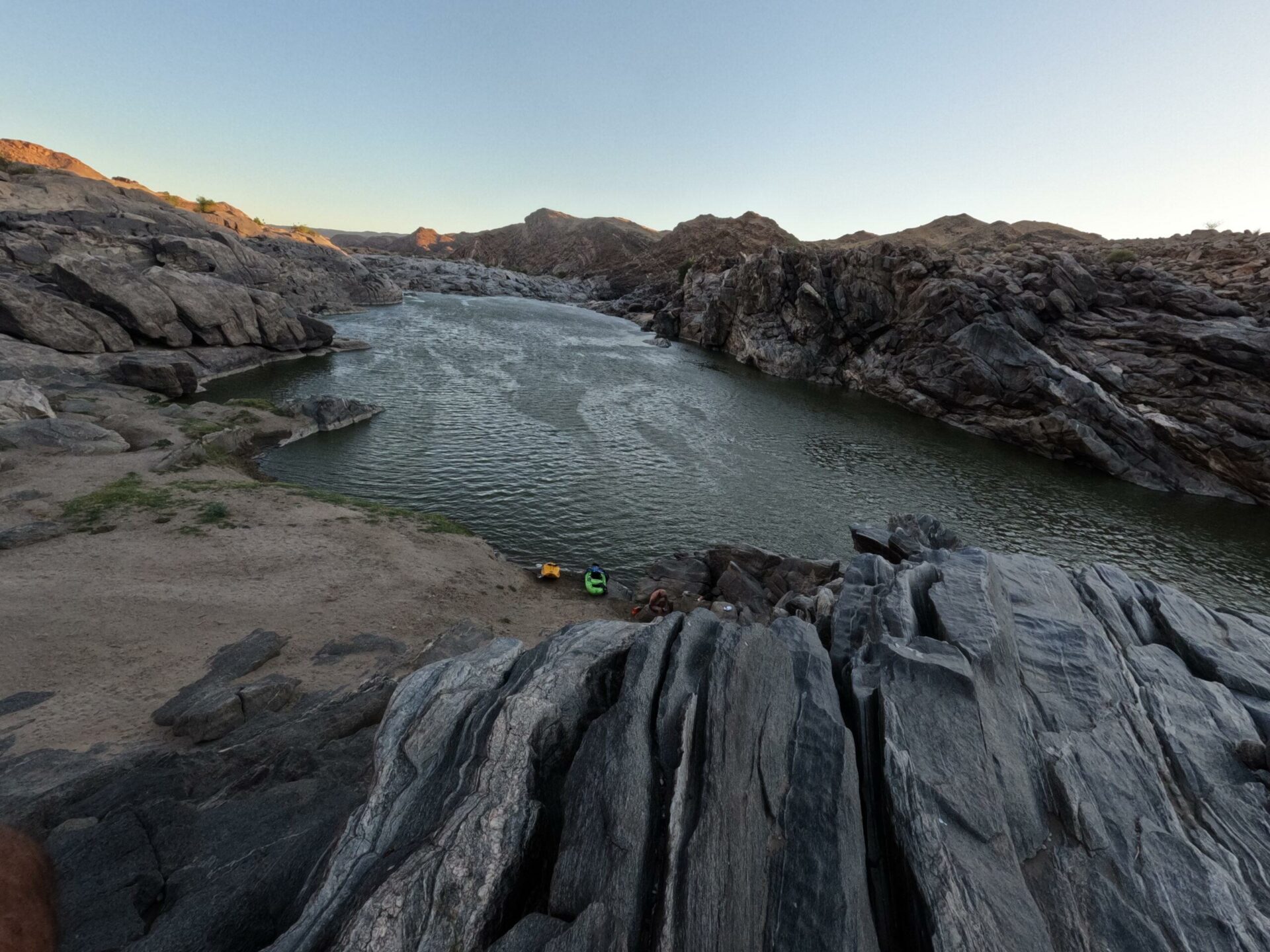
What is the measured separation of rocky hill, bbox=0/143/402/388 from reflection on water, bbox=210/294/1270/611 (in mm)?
7312

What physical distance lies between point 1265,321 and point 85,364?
363ft

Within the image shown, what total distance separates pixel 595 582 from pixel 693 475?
18863 mm

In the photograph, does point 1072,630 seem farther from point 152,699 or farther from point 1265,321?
point 1265,321

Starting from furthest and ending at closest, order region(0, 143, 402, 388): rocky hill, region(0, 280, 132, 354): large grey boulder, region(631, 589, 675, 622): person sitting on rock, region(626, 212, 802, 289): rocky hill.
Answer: region(626, 212, 802, 289): rocky hill → region(0, 143, 402, 388): rocky hill → region(0, 280, 132, 354): large grey boulder → region(631, 589, 675, 622): person sitting on rock

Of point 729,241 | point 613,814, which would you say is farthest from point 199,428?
point 729,241

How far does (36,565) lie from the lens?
805 inches

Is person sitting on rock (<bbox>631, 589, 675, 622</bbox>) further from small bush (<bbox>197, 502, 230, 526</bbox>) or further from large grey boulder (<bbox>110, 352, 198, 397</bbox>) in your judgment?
large grey boulder (<bbox>110, 352, 198, 397</bbox>)

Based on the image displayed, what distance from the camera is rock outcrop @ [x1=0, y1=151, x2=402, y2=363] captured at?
49906 mm

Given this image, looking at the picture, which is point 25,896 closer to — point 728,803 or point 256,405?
point 728,803

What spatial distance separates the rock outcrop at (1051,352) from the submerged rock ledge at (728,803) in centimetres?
5186

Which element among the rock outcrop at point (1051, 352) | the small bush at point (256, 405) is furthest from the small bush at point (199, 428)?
the rock outcrop at point (1051, 352)

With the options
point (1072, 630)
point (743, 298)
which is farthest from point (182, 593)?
point (743, 298)

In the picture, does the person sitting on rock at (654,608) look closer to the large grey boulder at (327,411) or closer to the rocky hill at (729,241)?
the large grey boulder at (327,411)

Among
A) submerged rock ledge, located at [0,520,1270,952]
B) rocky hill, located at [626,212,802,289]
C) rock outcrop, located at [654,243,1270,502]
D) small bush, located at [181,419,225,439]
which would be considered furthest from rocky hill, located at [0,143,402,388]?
rocky hill, located at [626,212,802,289]
